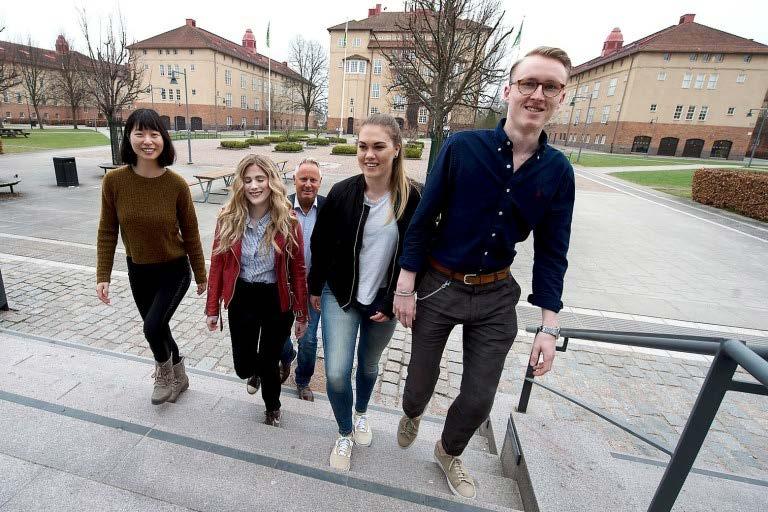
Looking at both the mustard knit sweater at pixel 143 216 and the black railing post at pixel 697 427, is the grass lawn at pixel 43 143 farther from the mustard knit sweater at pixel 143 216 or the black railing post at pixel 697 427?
the black railing post at pixel 697 427

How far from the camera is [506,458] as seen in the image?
2.47 metres

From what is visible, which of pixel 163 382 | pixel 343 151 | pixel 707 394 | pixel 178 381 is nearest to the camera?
pixel 707 394

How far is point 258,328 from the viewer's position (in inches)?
95.3

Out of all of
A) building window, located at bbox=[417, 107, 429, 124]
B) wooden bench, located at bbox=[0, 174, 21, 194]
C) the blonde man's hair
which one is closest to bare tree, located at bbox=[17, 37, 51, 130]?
building window, located at bbox=[417, 107, 429, 124]

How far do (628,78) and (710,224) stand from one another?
44559mm

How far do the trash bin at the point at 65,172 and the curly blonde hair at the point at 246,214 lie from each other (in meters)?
12.7

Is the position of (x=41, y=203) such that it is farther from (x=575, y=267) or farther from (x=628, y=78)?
(x=628, y=78)

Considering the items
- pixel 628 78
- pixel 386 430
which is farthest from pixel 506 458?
pixel 628 78

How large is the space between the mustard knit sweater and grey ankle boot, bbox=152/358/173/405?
716 mm

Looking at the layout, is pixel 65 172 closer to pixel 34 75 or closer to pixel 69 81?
pixel 69 81

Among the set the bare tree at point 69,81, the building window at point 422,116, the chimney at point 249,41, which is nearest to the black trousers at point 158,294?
the bare tree at point 69,81

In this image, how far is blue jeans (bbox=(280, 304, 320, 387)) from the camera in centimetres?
292

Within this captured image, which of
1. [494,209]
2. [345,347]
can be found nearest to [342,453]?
[345,347]

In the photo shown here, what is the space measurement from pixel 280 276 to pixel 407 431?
48.7 inches
